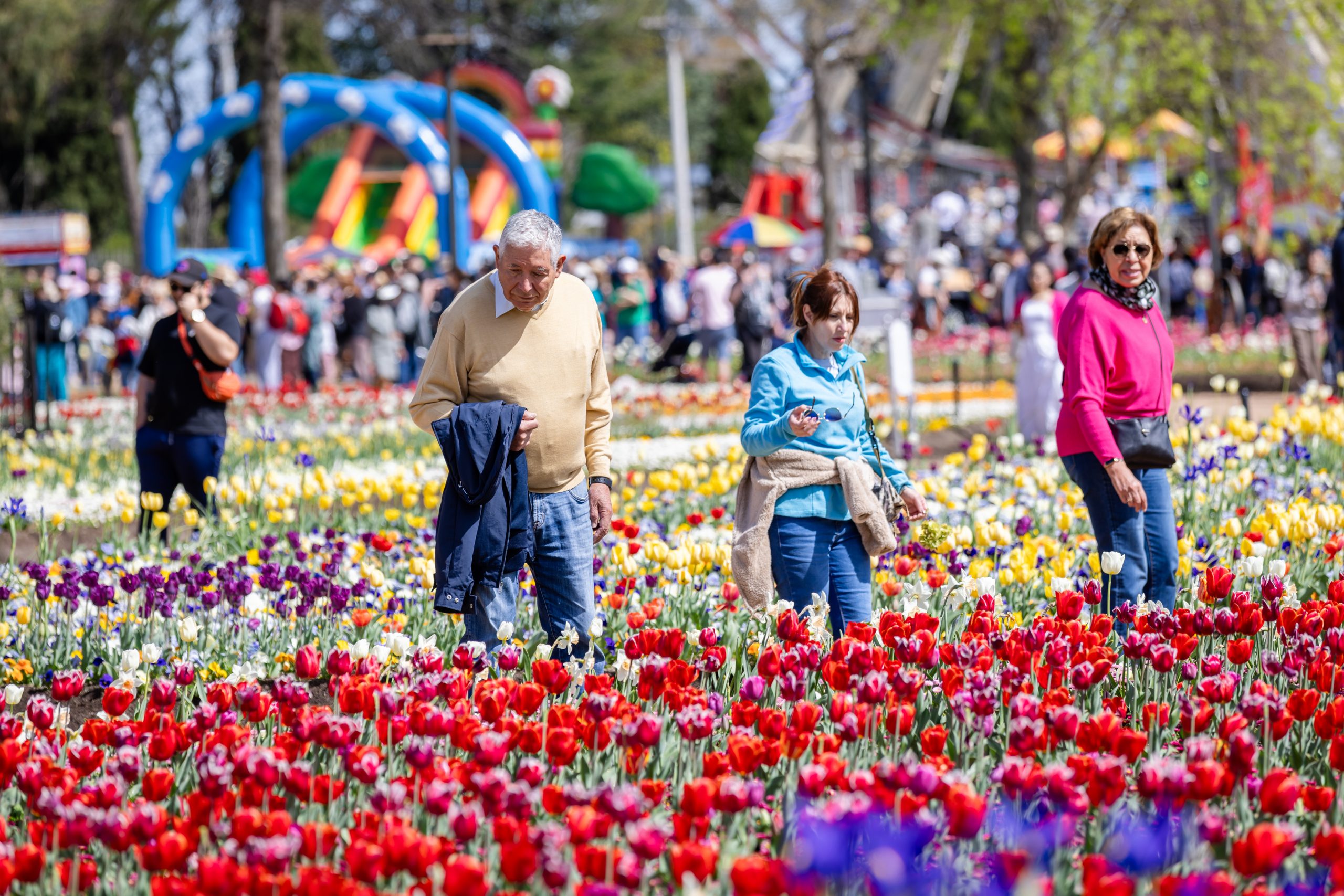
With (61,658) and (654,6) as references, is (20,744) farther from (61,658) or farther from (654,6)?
(654,6)

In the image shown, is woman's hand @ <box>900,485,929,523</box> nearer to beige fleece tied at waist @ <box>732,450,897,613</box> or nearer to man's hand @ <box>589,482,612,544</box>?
beige fleece tied at waist @ <box>732,450,897,613</box>

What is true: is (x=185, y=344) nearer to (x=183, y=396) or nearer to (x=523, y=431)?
(x=183, y=396)

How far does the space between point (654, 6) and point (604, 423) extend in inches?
1191

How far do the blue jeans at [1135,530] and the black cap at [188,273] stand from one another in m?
3.75

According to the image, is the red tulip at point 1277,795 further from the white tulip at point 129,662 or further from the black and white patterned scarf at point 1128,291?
the white tulip at point 129,662

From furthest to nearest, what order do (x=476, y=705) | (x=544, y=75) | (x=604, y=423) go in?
(x=544, y=75)
(x=604, y=423)
(x=476, y=705)

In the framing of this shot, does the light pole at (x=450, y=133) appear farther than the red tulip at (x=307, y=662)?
Yes

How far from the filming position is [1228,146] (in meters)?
23.7

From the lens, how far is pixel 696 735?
3100 millimetres

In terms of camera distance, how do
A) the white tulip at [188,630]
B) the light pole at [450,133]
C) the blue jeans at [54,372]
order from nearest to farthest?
1. the white tulip at [188,630]
2. the blue jeans at [54,372]
3. the light pole at [450,133]

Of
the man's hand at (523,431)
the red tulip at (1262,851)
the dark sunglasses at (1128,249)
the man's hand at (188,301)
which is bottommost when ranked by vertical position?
the red tulip at (1262,851)

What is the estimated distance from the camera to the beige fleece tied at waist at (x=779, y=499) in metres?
4.51

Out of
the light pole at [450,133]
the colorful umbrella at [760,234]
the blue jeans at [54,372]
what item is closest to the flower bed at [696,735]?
the blue jeans at [54,372]

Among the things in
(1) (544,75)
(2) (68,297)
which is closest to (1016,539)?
(2) (68,297)
